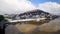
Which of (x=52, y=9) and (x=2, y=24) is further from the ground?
(x=52, y=9)

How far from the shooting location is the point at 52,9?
133 centimetres

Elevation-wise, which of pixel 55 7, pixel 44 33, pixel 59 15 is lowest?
pixel 44 33

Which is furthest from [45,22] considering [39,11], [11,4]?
[11,4]

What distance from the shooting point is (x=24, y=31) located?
131 centimetres

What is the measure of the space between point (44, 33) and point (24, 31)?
0.26 metres

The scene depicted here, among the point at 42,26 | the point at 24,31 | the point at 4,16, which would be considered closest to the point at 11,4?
the point at 4,16

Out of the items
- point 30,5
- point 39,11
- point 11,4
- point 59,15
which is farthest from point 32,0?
point 59,15

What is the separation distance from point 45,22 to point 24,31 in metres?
0.30

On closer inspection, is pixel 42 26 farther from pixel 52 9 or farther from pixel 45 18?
pixel 52 9

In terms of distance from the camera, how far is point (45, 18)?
133cm

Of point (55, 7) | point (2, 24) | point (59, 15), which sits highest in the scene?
point (55, 7)

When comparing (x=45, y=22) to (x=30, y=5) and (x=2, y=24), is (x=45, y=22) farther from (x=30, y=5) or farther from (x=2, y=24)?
(x=2, y=24)

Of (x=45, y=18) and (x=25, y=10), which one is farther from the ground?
(x=25, y=10)

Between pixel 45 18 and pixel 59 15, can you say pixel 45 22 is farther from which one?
pixel 59 15
